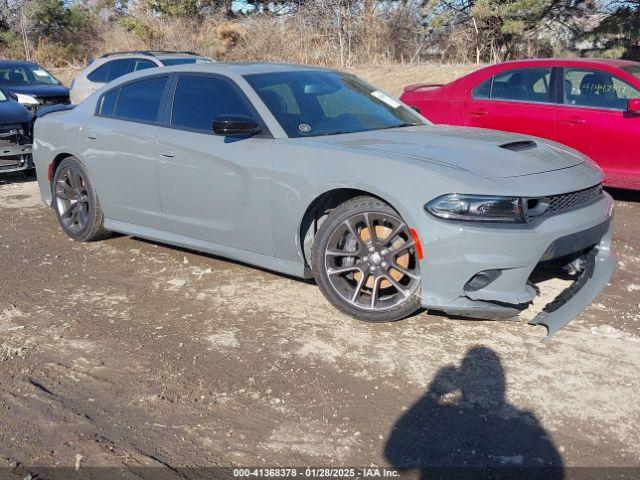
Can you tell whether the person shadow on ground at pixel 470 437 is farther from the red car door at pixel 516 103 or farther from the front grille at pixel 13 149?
the front grille at pixel 13 149

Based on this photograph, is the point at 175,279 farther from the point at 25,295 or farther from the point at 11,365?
the point at 11,365

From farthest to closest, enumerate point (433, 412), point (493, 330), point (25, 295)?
point (25, 295) < point (493, 330) < point (433, 412)

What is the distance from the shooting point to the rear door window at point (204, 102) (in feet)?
16.9

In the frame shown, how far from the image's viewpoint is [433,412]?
3451 millimetres

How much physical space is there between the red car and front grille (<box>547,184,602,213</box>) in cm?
319

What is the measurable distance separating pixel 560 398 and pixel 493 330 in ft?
2.84

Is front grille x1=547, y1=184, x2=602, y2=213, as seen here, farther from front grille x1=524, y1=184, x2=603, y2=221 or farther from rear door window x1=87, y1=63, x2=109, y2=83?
rear door window x1=87, y1=63, x2=109, y2=83

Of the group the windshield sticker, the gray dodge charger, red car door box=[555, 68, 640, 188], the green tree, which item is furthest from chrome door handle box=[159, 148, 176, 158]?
the green tree

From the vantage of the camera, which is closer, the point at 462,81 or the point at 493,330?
the point at 493,330

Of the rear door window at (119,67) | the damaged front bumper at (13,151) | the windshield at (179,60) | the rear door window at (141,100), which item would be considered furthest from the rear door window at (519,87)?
the rear door window at (119,67)

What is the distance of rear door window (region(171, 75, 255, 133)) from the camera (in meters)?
5.16

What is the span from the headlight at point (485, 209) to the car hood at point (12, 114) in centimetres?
730

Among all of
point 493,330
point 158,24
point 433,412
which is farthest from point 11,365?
point 158,24

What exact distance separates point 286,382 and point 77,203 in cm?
350
